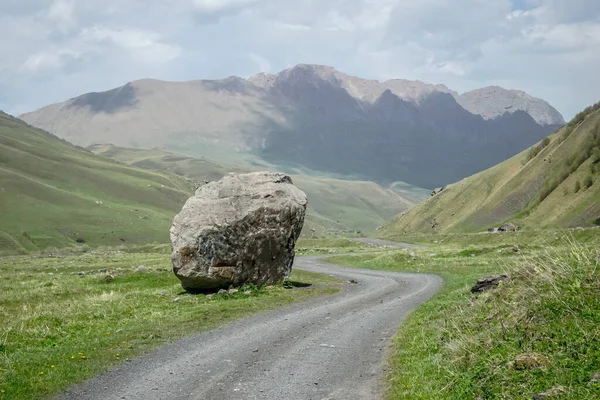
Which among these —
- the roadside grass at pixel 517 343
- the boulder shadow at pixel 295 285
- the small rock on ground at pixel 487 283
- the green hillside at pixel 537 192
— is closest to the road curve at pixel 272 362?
the roadside grass at pixel 517 343

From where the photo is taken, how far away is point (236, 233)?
35.5 meters

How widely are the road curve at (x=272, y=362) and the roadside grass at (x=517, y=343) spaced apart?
51.4 inches

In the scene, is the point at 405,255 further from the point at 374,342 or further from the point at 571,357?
the point at 571,357

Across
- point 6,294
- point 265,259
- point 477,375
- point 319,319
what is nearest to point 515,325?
point 477,375

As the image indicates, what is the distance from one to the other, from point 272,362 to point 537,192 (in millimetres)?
120750

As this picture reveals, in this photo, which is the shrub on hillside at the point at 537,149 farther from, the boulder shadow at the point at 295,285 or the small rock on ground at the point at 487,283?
the small rock on ground at the point at 487,283

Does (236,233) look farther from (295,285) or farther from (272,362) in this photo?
(272,362)

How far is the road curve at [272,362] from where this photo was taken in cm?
1387

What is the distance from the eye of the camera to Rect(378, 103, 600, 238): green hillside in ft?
330

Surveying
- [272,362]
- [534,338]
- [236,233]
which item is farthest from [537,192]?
[534,338]

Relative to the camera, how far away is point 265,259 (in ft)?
122

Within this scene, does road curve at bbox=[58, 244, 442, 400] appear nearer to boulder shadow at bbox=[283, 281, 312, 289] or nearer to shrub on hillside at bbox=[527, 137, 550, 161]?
boulder shadow at bbox=[283, 281, 312, 289]

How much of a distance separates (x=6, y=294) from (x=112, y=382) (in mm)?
30090

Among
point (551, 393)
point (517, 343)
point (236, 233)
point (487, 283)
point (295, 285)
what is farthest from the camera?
point (295, 285)
